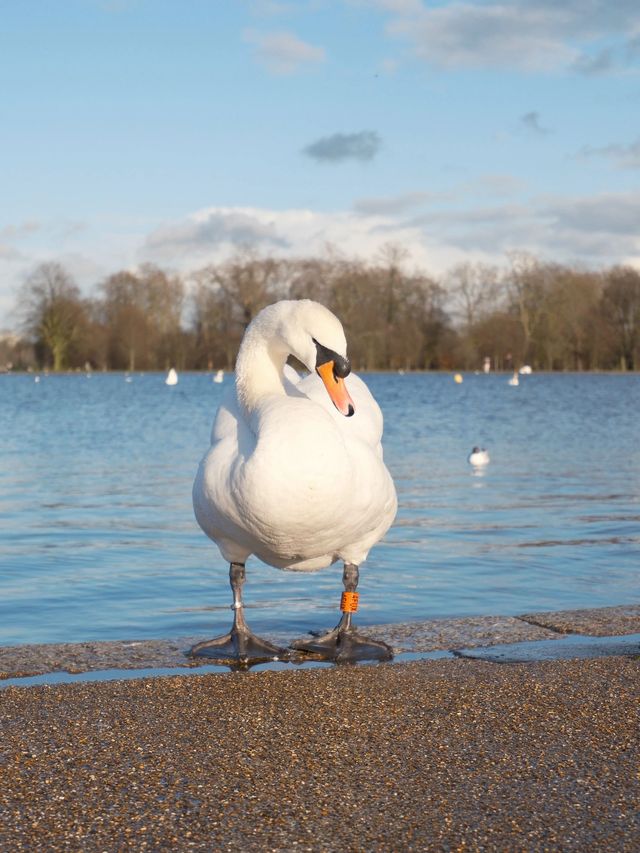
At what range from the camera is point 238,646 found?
6.04 m

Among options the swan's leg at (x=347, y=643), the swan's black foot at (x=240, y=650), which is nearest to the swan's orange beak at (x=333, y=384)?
the swan's leg at (x=347, y=643)

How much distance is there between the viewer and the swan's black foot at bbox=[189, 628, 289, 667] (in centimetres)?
600

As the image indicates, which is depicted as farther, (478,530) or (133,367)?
(133,367)

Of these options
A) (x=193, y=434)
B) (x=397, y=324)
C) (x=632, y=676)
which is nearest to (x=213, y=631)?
(x=632, y=676)

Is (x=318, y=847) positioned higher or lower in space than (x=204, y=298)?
lower

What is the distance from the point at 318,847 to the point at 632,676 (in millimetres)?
2411

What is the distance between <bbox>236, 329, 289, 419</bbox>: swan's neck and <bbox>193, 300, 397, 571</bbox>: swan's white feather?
0.02 meters

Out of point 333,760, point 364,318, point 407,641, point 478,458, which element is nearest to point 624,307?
point 364,318

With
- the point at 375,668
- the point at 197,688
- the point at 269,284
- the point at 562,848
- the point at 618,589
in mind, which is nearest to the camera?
the point at 562,848

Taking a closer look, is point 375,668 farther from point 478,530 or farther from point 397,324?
point 397,324

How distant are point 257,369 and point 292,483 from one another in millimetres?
929

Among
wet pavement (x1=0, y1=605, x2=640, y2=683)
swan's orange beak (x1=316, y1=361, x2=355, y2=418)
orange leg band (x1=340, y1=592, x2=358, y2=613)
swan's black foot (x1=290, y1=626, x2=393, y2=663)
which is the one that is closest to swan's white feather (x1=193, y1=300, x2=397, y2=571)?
swan's orange beak (x1=316, y1=361, x2=355, y2=418)

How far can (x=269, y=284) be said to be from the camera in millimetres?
86812

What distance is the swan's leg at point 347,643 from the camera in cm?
598
